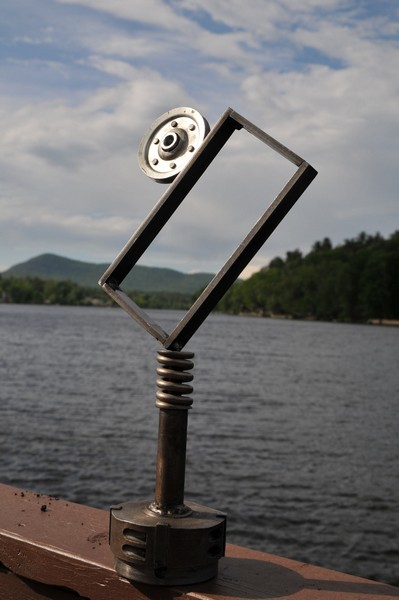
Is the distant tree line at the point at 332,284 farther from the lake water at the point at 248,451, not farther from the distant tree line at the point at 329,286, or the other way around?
the lake water at the point at 248,451

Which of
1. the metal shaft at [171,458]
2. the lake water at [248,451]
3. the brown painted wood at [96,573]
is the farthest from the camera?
the lake water at [248,451]

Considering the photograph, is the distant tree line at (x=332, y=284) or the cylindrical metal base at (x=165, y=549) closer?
the cylindrical metal base at (x=165, y=549)

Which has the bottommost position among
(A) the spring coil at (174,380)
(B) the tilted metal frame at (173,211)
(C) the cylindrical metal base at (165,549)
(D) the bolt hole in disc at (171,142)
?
(C) the cylindrical metal base at (165,549)

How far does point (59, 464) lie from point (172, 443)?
15.2 meters

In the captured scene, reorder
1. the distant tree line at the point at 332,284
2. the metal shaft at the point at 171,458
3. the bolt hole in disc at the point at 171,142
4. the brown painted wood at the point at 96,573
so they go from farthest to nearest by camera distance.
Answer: the distant tree line at the point at 332,284 < the bolt hole in disc at the point at 171,142 < the metal shaft at the point at 171,458 < the brown painted wood at the point at 96,573

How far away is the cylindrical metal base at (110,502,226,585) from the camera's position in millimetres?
1985

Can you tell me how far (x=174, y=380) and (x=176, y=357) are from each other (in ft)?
0.23

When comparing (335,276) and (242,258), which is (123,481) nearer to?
(242,258)

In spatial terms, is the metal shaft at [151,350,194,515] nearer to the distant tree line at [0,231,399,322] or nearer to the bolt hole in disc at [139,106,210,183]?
the bolt hole in disc at [139,106,210,183]

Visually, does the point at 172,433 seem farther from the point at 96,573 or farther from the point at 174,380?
the point at 96,573

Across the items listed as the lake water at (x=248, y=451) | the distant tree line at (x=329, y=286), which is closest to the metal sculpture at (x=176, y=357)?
the lake water at (x=248, y=451)

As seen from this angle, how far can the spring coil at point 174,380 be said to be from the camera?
83.8 inches

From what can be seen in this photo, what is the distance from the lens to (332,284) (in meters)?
142

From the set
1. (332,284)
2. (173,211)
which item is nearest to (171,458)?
(173,211)
